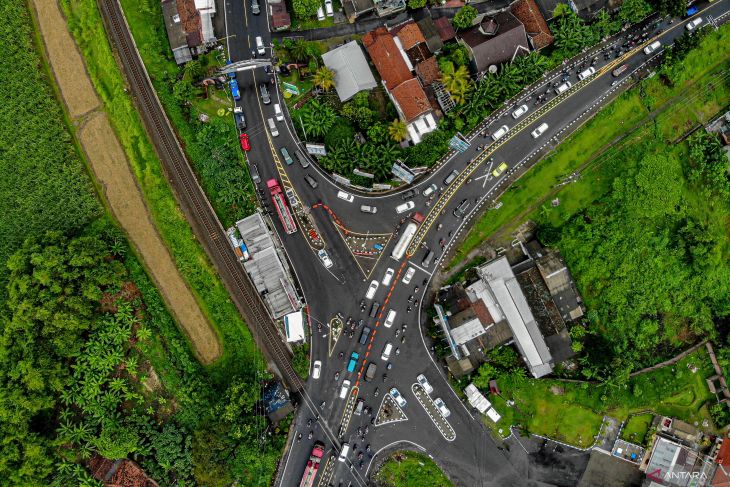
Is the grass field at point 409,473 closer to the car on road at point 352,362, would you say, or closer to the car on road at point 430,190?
the car on road at point 352,362

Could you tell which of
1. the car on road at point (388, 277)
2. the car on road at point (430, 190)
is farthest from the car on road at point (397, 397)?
the car on road at point (430, 190)

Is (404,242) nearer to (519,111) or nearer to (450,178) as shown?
(450,178)

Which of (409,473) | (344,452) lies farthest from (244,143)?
(409,473)

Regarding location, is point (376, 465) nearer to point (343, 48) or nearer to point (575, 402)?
point (575, 402)

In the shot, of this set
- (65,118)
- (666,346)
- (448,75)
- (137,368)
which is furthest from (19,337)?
(666,346)

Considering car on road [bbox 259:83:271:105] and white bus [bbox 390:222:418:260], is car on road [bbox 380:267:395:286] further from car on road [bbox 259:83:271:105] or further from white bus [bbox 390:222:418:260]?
car on road [bbox 259:83:271:105]

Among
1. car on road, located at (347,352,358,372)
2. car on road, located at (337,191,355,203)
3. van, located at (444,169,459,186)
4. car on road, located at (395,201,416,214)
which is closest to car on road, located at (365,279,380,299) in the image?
car on road, located at (347,352,358,372)
